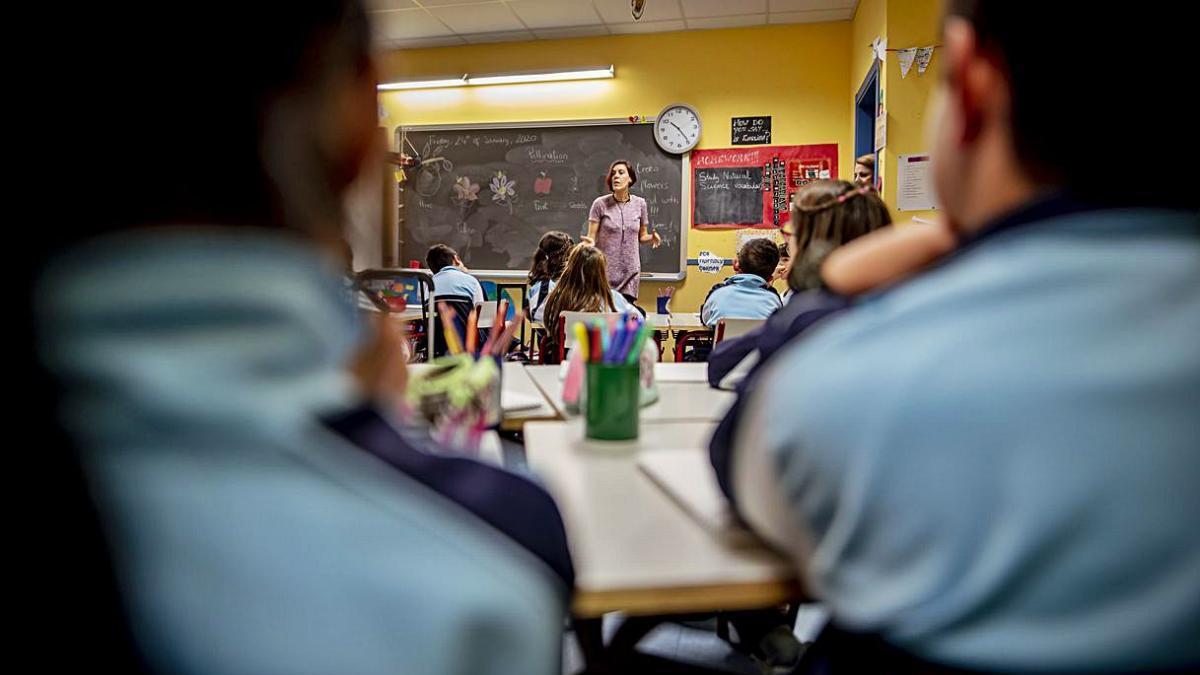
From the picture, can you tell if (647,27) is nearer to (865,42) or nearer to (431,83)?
(865,42)

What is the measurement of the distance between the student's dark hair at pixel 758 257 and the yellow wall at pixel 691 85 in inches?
79.6

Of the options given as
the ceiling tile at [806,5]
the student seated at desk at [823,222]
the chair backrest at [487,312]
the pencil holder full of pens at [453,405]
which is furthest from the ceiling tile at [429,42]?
the pencil holder full of pens at [453,405]

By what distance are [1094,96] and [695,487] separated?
57cm

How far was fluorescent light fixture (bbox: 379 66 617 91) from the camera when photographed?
5770 mm

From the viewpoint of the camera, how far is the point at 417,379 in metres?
0.99

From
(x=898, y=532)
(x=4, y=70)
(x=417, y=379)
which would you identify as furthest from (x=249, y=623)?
(x=417, y=379)

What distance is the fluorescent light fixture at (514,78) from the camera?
5.77 m

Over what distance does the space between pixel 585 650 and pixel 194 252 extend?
1249mm

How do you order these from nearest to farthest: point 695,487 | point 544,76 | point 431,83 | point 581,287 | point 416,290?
1. point 695,487
2. point 581,287
3. point 416,290
4. point 544,76
5. point 431,83

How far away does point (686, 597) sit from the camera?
0.66 meters

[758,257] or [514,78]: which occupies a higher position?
[514,78]

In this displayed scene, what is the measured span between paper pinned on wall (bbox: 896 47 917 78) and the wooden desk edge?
3772 mm

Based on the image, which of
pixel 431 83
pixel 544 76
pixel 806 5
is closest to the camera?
pixel 806 5

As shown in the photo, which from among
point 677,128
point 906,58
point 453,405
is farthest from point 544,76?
point 453,405
